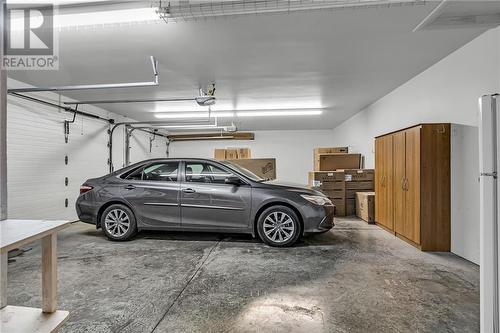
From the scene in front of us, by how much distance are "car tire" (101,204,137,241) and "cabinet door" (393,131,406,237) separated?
409cm

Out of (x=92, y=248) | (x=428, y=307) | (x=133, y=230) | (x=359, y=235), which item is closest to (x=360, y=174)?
(x=359, y=235)

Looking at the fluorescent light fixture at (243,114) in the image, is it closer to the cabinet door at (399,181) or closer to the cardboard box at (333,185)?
the cardboard box at (333,185)

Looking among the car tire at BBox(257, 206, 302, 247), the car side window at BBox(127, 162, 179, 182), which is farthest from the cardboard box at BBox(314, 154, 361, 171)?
the car side window at BBox(127, 162, 179, 182)

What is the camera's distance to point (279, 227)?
3502mm

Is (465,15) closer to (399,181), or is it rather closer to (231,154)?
(399,181)

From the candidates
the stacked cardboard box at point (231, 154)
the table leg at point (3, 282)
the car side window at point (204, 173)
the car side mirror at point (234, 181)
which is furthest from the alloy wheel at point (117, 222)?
the stacked cardboard box at point (231, 154)

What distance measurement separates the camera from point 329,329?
1699 mm

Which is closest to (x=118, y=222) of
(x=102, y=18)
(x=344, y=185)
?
(x=102, y=18)

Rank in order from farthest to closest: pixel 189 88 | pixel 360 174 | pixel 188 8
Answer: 1. pixel 360 174
2. pixel 189 88
3. pixel 188 8

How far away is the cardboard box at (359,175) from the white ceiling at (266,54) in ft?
5.49

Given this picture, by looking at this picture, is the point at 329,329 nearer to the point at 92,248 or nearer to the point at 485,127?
the point at 485,127

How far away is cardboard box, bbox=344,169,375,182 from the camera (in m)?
5.58

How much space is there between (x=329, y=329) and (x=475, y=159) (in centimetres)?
269

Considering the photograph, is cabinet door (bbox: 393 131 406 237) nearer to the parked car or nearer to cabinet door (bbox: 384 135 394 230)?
cabinet door (bbox: 384 135 394 230)
